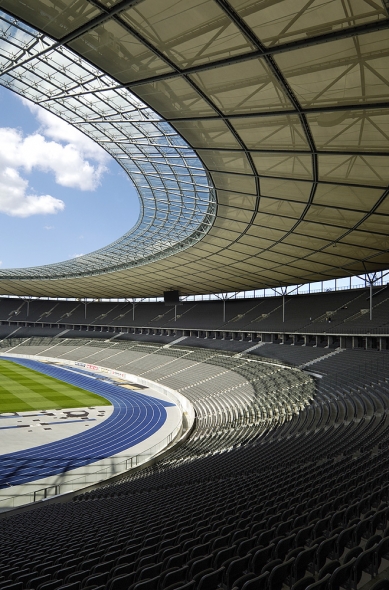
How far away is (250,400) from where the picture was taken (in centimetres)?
3183

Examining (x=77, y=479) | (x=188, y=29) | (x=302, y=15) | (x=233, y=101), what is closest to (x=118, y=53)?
(x=188, y=29)

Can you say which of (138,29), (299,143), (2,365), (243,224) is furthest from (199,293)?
(138,29)

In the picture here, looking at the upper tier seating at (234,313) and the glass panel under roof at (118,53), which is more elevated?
the glass panel under roof at (118,53)

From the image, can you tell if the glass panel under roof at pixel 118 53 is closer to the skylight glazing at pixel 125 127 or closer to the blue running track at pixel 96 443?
the skylight glazing at pixel 125 127

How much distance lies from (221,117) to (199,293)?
170ft

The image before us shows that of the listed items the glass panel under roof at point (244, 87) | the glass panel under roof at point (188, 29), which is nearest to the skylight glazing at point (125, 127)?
the glass panel under roof at point (188, 29)

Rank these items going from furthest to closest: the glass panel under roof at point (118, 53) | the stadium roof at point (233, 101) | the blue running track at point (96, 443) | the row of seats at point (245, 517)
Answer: the blue running track at point (96, 443)
the glass panel under roof at point (118, 53)
the stadium roof at point (233, 101)
the row of seats at point (245, 517)

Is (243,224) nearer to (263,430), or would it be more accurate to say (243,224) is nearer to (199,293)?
(263,430)

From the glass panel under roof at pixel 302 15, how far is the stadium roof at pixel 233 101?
Answer: 0.10 ft

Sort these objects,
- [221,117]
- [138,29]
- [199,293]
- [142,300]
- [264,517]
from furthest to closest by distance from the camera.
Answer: [142,300] < [199,293] < [221,117] < [138,29] < [264,517]

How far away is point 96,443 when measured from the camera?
83.4 ft

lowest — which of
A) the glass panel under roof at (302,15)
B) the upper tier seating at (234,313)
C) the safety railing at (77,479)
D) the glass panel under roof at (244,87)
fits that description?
the safety railing at (77,479)

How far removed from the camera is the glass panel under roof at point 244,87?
1127 cm

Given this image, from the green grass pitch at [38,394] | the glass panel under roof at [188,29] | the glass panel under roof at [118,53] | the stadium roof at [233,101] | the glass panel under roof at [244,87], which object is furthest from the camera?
the green grass pitch at [38,394]
